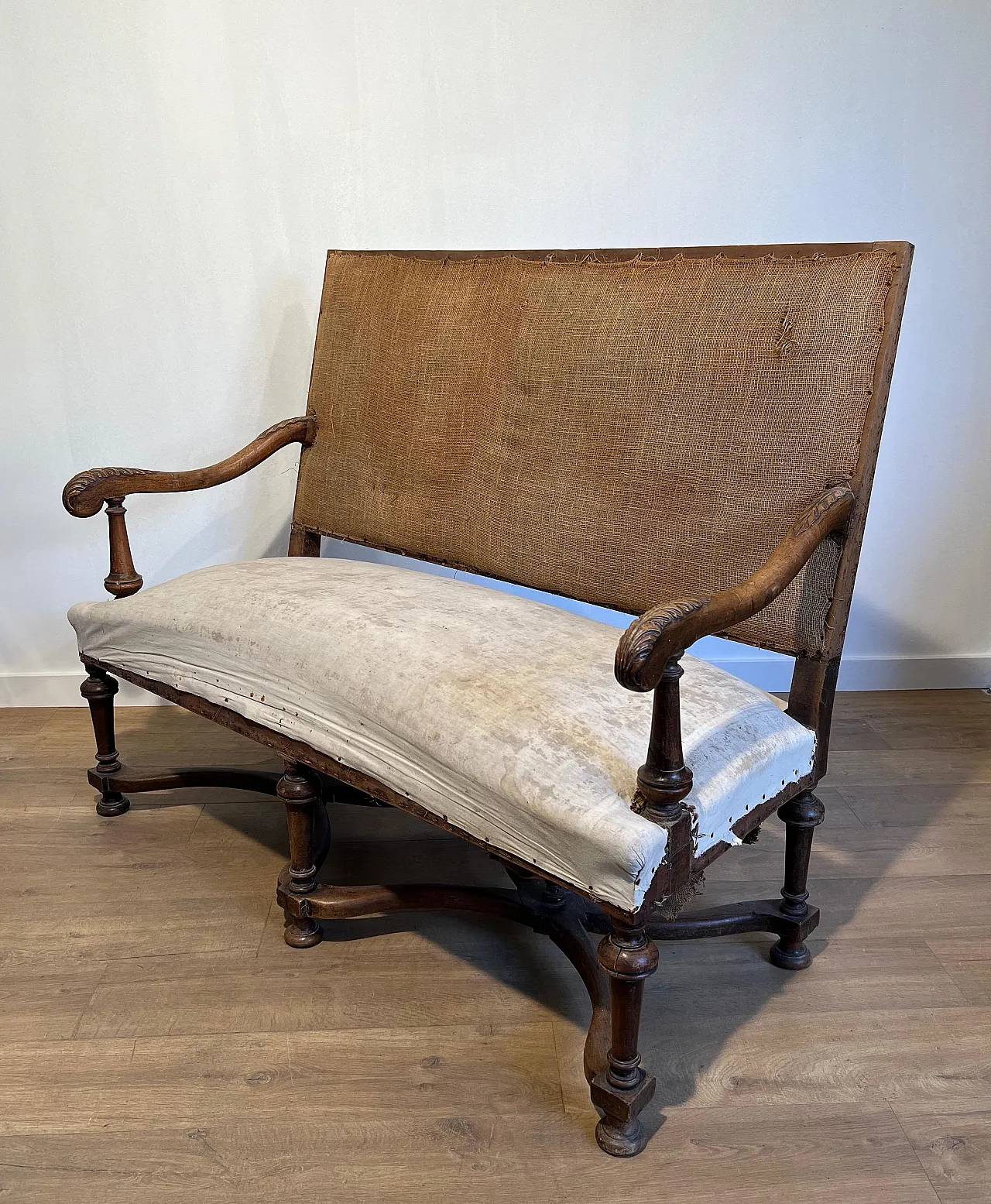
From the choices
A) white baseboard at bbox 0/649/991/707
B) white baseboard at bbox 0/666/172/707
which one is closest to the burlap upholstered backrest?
white baseboard at bbox 0/666/172/707

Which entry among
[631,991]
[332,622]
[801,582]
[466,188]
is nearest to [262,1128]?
[631,991]

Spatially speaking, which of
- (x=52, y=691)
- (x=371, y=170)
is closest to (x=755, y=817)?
(x=371, y=170)

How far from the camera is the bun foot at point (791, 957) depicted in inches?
75.0

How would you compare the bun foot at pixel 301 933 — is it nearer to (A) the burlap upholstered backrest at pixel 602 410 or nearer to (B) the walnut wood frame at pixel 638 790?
(B) the walnut wood frame at pixel 638 790

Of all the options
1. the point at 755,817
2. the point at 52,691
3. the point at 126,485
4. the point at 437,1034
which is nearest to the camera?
the point at 755,817

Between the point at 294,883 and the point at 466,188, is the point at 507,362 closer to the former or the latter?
the point at 466,188

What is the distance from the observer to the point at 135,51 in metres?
2.56

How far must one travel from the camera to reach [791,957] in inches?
75.1

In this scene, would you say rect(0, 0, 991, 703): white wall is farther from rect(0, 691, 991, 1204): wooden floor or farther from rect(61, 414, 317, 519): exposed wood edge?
rect(0, 691, 991, 1204): wooden floor

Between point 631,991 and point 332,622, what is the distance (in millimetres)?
786

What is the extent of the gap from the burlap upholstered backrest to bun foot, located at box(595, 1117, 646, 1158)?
774 millimetres

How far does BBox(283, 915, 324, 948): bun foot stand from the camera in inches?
76.7

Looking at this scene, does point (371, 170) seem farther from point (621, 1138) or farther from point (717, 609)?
point (621, 1138)

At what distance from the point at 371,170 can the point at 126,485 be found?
104 cm
